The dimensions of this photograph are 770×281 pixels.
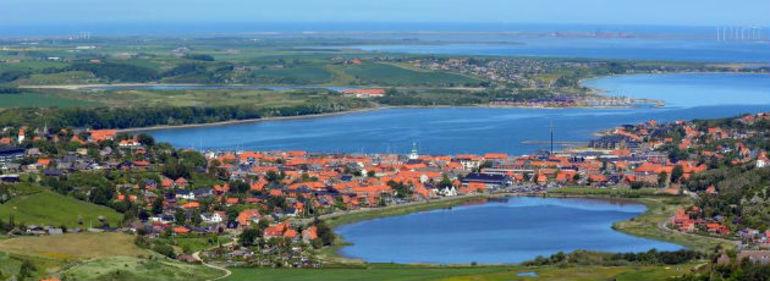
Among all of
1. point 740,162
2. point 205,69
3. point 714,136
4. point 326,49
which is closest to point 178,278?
point 740,162

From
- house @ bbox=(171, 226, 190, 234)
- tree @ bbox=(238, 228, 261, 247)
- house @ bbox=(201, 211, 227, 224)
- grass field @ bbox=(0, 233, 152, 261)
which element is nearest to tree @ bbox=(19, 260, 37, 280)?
grass field @ bbox=(0, 233, 152, 261)

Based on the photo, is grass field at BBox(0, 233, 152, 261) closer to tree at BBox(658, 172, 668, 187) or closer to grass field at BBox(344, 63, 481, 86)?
tree at BBox(658, 172, 668, 187)

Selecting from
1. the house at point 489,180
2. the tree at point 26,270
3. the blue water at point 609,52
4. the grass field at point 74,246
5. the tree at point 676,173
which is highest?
the tree at point 26,270

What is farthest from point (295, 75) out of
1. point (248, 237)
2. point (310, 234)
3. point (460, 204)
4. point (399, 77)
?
point (248, 237)

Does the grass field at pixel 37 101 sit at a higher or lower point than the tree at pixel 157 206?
lower

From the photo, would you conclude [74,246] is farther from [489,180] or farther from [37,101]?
[37,101]

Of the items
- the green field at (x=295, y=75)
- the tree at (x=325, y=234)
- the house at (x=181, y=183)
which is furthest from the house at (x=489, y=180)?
the green field at (x=295, y=75)

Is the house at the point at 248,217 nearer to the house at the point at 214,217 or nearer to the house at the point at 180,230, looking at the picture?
the house at the point at 214,217
